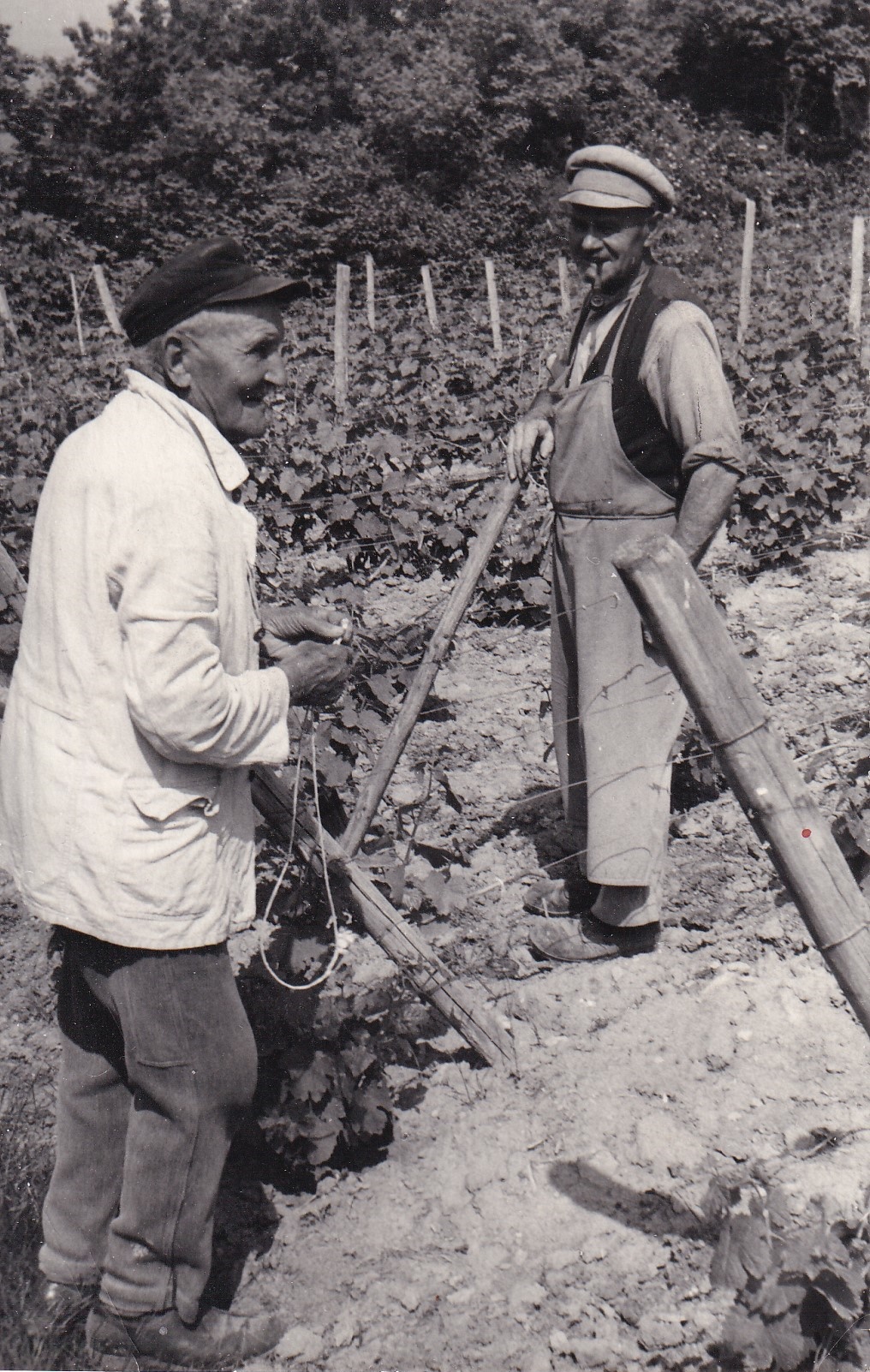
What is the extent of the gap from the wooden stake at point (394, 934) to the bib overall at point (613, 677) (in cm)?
61

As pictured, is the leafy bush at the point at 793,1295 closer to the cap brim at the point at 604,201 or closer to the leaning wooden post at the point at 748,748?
the leaning wooden post at the point at 748,748

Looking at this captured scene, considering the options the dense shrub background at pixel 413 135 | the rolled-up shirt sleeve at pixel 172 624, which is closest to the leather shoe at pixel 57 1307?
the rolled-up shirt sleeve at pixel 172 624

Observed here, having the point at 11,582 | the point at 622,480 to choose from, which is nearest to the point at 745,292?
the point at 622,480

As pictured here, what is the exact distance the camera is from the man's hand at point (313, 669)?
2078mm

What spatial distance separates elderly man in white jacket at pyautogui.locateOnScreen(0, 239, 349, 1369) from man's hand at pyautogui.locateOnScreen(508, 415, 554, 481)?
107cm

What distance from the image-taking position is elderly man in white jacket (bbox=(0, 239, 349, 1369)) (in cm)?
177

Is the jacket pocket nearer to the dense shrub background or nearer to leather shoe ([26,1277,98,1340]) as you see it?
leather shoe ([26,1277,98,1340])

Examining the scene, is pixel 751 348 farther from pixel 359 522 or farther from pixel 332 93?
pixel 332 93

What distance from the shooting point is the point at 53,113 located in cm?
2697

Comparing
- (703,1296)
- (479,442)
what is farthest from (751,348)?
(703,1296)

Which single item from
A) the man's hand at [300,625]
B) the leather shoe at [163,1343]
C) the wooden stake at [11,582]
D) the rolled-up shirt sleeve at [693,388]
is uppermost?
the rolled-up shirt sleeve at [693,388]

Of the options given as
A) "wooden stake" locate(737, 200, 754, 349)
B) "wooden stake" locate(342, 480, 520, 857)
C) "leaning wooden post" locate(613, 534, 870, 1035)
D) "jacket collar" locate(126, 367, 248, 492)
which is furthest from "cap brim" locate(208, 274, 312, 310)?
"wooden stake" locate(737, 200, 754, 349)

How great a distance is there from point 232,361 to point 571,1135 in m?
1.95

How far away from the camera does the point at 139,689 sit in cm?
176
